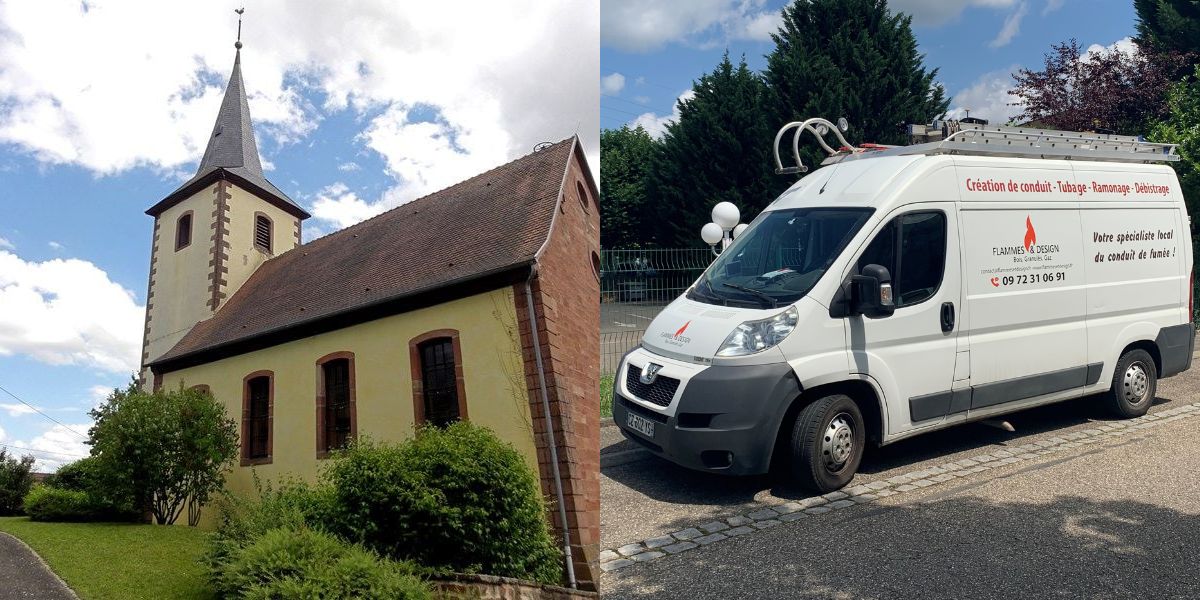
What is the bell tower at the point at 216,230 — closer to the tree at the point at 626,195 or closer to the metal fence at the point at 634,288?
the metal fence at the point at 634,288

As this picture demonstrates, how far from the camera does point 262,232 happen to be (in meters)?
5.36

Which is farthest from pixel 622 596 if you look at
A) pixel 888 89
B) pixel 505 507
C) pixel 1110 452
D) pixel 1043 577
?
pixel 888 89

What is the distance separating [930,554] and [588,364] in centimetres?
158

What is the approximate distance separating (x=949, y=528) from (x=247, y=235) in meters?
5.21

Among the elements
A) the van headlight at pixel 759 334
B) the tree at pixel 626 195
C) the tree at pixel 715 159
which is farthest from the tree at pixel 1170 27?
the tree at pixel 715 159

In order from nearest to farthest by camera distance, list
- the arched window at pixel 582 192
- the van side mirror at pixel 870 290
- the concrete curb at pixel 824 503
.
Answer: the concrete curb at pixel 824 503 < the arched window at pixel 582 192 < the van side mirror at pixel 870 290

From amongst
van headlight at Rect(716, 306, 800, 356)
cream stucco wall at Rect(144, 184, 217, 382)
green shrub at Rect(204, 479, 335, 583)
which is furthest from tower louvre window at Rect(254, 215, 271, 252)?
van headlight at Rect(716, 306, 800, 356)

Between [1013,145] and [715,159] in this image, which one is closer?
[1013,145]

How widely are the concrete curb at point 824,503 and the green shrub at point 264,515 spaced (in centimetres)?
157

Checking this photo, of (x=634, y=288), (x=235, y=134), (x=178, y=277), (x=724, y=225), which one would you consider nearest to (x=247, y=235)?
(x=178, y=277)

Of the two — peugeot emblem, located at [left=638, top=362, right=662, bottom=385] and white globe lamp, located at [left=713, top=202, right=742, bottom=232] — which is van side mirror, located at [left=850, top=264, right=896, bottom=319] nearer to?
peugeot emblem, located at [left=638, top=362, right=662, bottom=385]

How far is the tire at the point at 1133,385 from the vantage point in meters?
5.03

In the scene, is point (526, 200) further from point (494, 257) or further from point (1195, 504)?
point (1195, 504)

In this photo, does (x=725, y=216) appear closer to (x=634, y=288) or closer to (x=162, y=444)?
(x=634, y=288)
